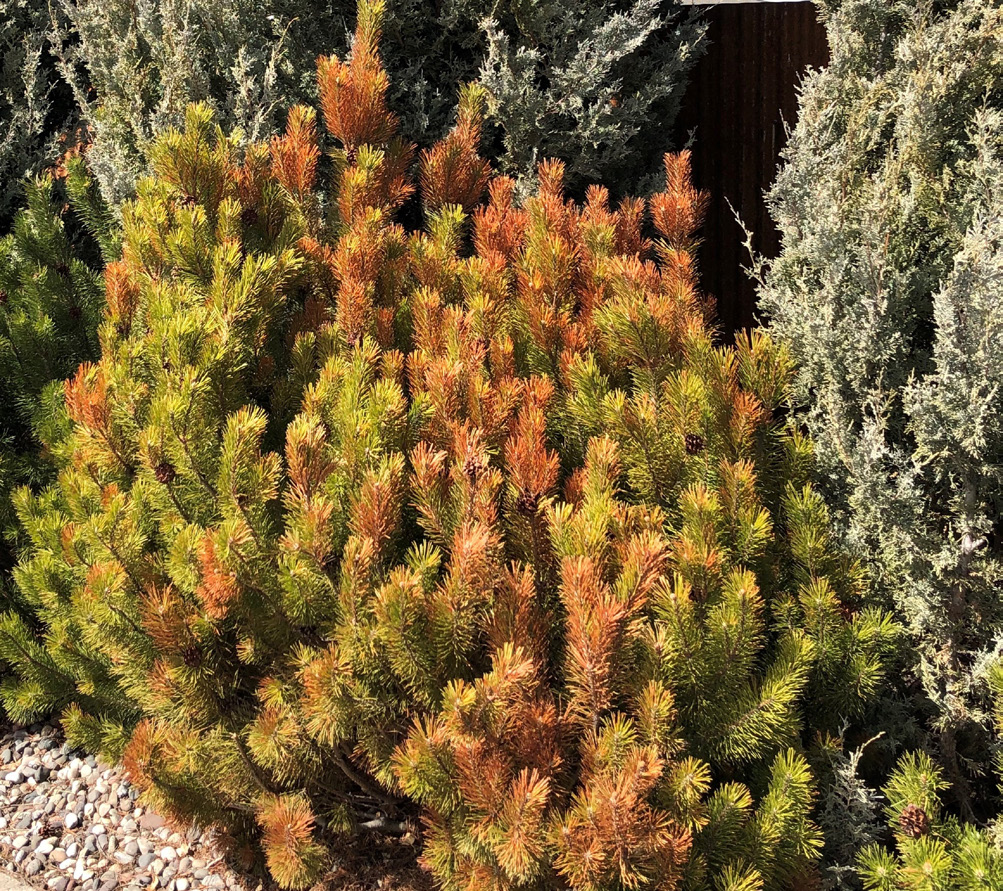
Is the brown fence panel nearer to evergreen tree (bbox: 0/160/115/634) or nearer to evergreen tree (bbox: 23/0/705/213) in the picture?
evergreen tree (bbox: 23/0/705/213)

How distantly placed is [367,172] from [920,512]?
1.98 m

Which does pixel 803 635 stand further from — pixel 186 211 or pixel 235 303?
pixel 186 211

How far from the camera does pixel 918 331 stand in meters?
2.76

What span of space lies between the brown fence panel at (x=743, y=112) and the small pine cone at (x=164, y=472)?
12.2 ft

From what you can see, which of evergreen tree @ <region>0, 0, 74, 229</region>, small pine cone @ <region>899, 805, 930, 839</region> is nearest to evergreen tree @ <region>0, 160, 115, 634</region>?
evergreen tree @ <region>0, 0, 74, 229</region>

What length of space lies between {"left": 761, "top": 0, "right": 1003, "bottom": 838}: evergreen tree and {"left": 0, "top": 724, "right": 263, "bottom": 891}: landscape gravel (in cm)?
216

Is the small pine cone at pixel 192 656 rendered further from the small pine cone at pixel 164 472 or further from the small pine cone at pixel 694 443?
the small pine cone at pixel 694 443

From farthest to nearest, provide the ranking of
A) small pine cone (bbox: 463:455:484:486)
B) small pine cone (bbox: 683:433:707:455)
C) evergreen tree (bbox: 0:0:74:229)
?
evergreen tree (bbox: 0:0:74:229), small pine cone (bbox: 683:433:707:455), small pine cone (bbox: 463:455:484:486)

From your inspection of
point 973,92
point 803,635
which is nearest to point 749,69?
point 973,92

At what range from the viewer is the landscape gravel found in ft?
10.0

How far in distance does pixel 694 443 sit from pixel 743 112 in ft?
11.6

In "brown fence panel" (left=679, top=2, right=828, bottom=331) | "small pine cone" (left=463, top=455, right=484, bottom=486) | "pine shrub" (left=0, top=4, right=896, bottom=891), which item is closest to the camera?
"pine shrub" (left=0, top=4, right=896, bottom=891)

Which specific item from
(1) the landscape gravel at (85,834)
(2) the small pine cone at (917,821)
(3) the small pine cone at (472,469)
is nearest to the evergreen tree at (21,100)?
(1) the landscape gravel at (85,834)

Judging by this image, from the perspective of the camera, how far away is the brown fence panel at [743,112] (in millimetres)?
5102
